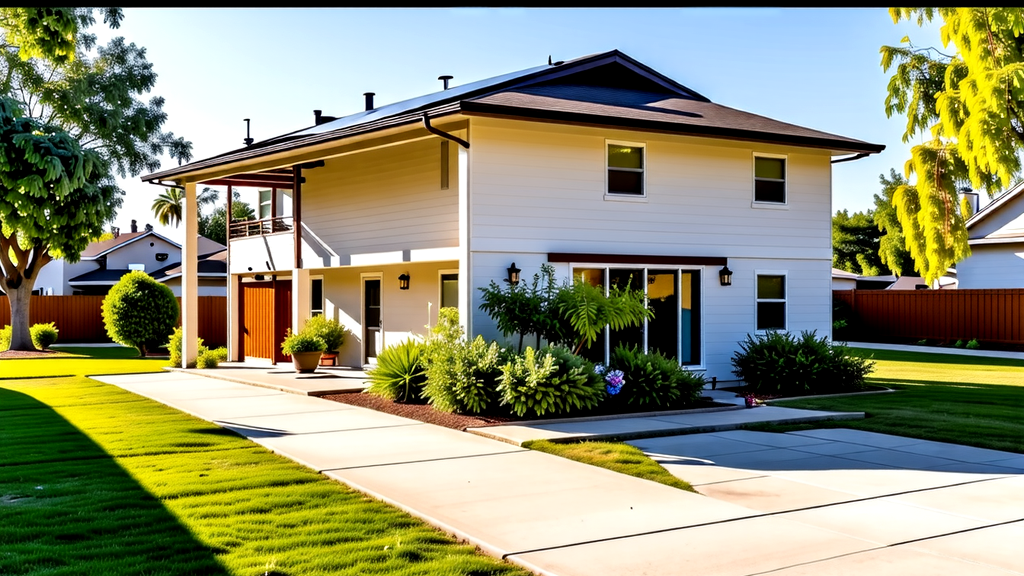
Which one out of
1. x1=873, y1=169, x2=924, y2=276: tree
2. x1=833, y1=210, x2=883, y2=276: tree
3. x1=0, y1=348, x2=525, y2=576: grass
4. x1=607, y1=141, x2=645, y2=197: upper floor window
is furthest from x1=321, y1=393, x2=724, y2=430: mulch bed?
x1=833, y1=210, x2=883, y2=276: tree

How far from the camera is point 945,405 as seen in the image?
606 inches

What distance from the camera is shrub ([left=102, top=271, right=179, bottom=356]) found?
100 ft

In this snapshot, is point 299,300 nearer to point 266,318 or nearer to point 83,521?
point 266,318

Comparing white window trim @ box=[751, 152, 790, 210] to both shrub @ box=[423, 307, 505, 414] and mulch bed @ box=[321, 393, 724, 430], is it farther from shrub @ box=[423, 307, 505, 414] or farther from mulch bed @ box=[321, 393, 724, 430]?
shrub @ box=[423, 307, 505, 414]

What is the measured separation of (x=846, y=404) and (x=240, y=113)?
64.5 ft

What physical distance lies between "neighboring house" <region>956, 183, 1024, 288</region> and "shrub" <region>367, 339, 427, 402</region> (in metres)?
28.0

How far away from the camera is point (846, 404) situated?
1534cm

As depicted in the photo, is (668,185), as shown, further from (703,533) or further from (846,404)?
(703,533)

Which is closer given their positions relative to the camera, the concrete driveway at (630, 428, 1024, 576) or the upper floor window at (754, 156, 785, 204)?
the concrete driveway at (630, 428, 1024, 576)

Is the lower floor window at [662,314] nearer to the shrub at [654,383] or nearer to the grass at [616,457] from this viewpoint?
the shrub at [654,383]

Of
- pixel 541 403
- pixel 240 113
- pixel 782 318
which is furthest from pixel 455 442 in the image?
pixel 240 113

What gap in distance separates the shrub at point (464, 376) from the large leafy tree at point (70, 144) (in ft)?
23.0

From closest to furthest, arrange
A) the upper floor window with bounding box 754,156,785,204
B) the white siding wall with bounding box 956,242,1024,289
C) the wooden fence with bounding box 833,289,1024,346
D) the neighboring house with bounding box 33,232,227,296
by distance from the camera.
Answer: the upper floor window with bounding box 754,156,785,204, the wooden fence with bounding box 833,289,1024,346, the white siding wall with bounding box 956,242,1024,289, the neighboring house with bounding box 33,232,227,296

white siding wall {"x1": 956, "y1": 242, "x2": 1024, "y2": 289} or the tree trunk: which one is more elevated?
white siding wall {"x1": 956, "y1": 242, "x2": 1024, "y2": 289}
